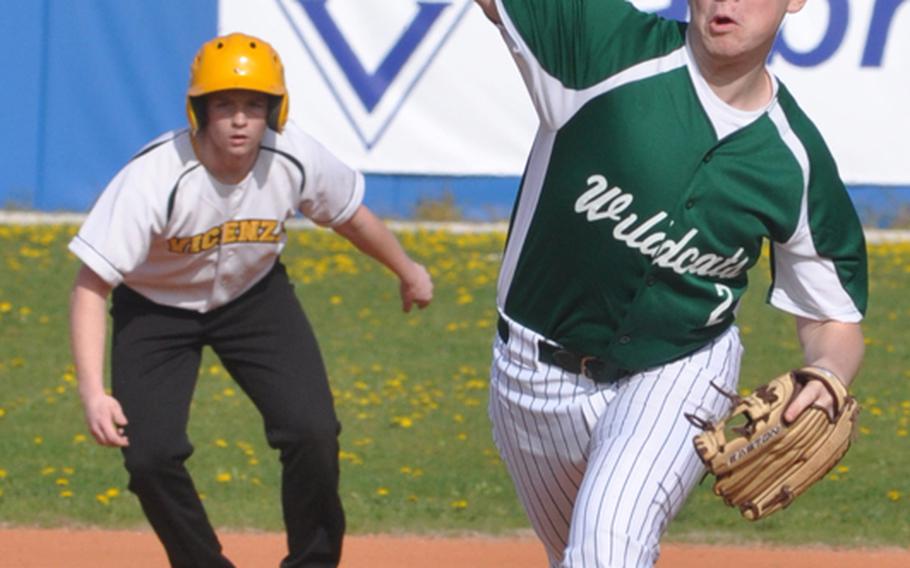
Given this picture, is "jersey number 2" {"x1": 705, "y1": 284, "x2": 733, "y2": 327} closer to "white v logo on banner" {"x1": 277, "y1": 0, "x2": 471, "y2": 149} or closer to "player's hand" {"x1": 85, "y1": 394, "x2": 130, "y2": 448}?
"player's hand" {"x1": 85, "y1": 394, "x2": 130, "y2": 448}

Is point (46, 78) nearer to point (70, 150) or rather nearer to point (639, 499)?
point (70, 150)

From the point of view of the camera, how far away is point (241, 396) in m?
8.16

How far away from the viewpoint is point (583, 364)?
3.78 m

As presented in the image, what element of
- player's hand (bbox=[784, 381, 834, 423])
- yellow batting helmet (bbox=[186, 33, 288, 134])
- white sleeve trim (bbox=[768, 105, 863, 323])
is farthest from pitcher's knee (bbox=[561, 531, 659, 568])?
yellow batting helmet (bbox=[186, 33, 288, 134])

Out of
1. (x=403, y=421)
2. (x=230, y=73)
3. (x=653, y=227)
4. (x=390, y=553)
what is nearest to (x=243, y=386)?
(x=230, y=73)

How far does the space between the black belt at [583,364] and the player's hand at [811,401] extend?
39 cm

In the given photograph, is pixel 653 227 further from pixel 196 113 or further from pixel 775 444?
pixel 196 113

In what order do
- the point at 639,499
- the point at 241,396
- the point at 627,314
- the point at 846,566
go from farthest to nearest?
the point at 241,396 → the point at 846,566 → the point at 627,314 → the point at 639,499

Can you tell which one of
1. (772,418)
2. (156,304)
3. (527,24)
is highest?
(527,24)

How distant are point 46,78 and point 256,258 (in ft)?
23.9

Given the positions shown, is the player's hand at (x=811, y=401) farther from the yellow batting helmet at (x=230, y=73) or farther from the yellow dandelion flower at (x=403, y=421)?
the yellow dandelion flower at (x=403, y=421)

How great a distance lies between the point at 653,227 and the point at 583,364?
36 centimetres

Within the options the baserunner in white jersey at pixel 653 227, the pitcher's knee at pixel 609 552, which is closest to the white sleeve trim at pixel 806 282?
the baserunner in white jersey at pixel 653 227

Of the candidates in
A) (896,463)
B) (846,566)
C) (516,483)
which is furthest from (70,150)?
(516,483)
